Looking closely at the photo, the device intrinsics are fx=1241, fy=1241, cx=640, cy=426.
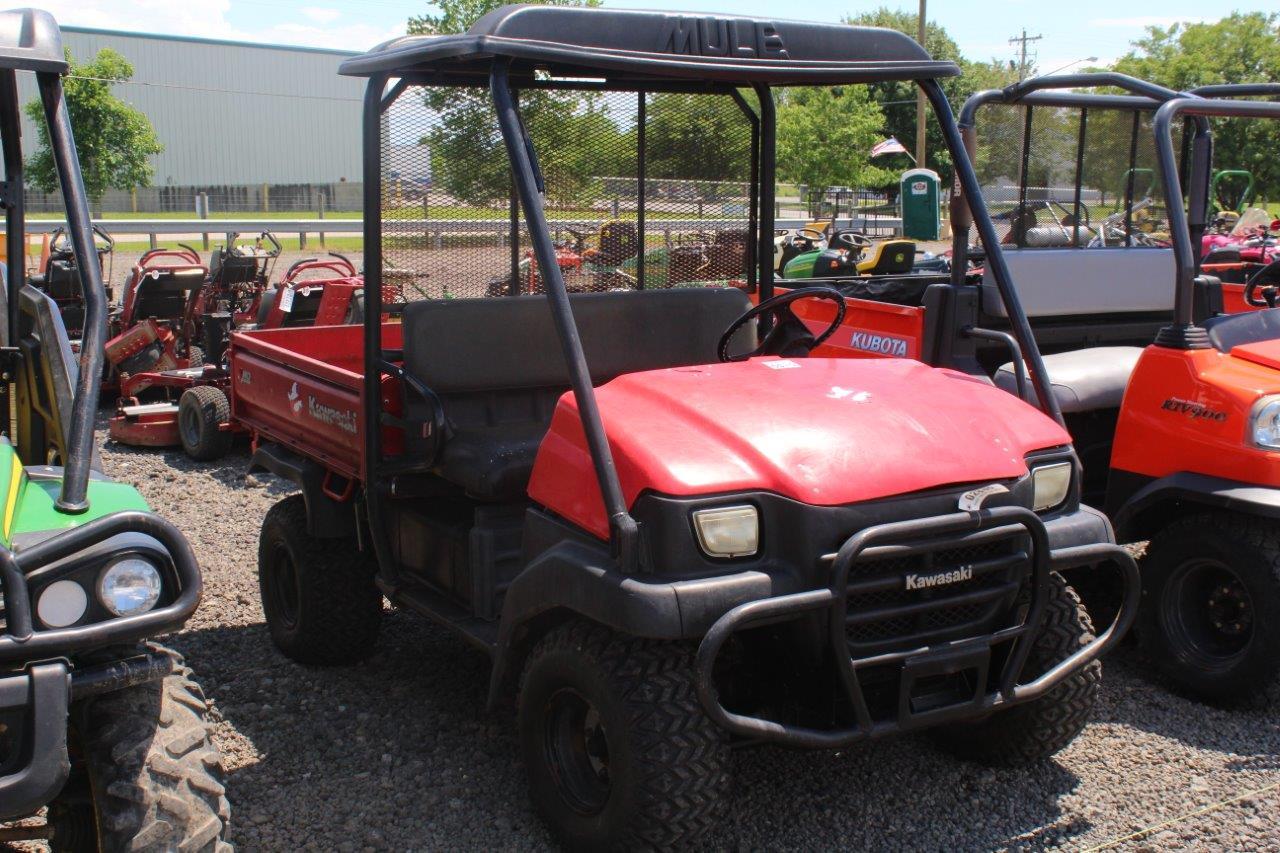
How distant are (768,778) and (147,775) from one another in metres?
1.86

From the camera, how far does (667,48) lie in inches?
133

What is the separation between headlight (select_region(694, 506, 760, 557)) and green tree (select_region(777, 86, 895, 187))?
96.5ft

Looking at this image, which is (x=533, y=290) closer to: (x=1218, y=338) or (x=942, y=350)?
(x=942, y=350)

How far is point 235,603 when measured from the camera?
17.9 ft

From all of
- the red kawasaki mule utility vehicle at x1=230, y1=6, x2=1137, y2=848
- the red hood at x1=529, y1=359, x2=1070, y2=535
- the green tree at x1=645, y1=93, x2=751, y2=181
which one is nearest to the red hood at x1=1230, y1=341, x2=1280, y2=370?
the red kawasaki mule utility vehicle at x1=230, y1=6, x2=1137, y2=848

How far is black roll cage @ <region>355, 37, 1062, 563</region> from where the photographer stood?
118 inches

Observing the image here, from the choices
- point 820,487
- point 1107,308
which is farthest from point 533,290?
point 1107,308

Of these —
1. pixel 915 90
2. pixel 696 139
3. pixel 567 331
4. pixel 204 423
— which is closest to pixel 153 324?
pixel 204 423

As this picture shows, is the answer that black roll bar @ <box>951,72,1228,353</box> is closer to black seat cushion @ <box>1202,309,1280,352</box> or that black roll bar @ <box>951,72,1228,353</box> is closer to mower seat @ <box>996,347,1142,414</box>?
black seat cushion @ <box>1202,309,1280,352</box>

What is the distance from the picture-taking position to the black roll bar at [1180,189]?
4.39 m

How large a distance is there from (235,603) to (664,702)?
10.4 ft

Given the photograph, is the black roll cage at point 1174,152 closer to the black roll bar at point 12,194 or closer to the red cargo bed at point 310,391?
the red cargo bed at point 310,391

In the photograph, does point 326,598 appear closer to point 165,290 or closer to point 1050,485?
point 1050,485

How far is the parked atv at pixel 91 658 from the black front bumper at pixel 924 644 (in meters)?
1.13
